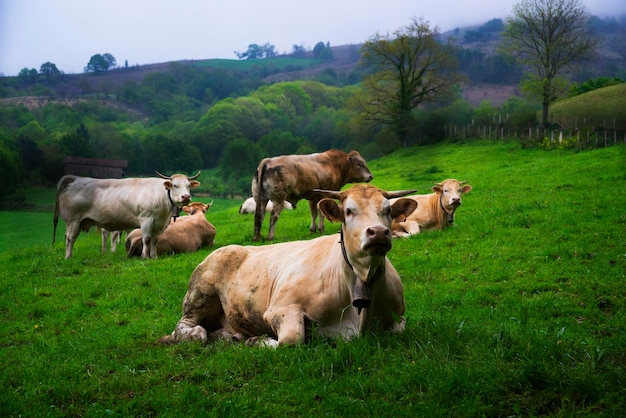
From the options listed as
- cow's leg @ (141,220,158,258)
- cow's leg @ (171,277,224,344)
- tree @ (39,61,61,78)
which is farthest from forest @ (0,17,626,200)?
cow's leg @ (171,277,224,344)

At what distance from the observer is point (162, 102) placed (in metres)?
20.5

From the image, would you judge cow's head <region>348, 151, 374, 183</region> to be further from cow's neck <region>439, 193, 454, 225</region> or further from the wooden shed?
the wooden shed

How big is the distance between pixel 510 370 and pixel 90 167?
850cm

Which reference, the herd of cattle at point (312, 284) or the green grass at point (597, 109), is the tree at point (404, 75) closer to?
the green grass at point (597, 109)

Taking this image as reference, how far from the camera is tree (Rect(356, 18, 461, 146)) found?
3122 cm

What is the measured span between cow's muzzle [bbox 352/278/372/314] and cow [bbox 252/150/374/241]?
9.30m

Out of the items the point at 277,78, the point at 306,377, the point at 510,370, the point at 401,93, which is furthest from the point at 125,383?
the point at 401,93

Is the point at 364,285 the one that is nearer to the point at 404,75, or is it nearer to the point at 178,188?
the point at 178,188

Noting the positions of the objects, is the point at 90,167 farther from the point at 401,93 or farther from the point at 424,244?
the point at 401,93

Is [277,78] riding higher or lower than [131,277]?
higher

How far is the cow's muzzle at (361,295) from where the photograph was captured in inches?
215

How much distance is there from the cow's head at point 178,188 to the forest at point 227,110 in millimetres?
488

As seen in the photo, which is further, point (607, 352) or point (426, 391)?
point (607, 352)

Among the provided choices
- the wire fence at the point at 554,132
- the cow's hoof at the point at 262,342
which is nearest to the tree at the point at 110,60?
the wire fence at the point at 554,132
